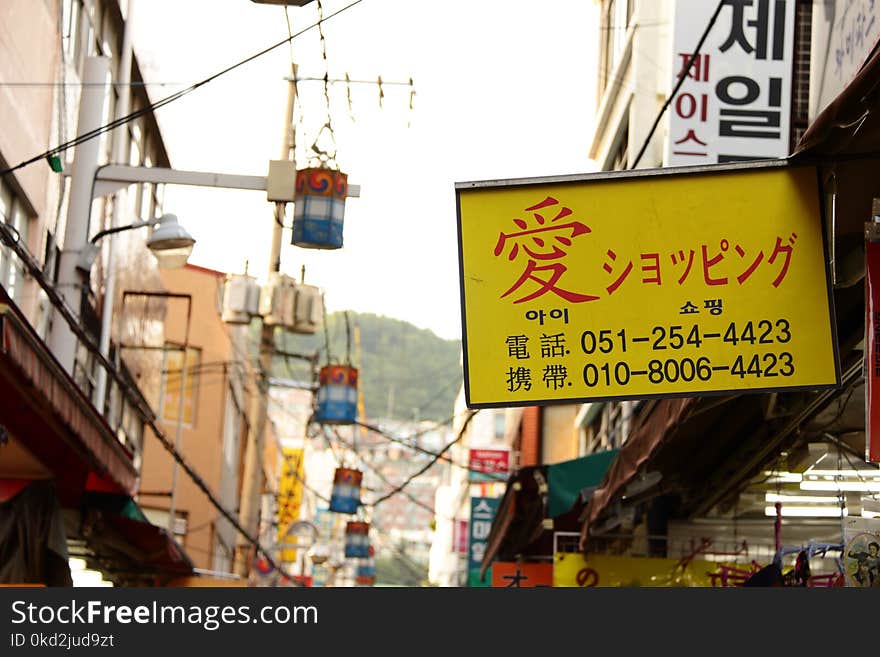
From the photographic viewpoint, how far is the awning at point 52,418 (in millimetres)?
11463

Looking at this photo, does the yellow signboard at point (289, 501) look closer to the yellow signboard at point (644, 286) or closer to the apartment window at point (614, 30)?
the apartment window at point (614, 30)

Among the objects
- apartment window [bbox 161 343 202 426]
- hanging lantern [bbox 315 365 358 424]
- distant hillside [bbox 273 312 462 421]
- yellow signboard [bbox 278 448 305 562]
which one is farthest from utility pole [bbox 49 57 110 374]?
distant hillside [bbox 273 312 462 421]

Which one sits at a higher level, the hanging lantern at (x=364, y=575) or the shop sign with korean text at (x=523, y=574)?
the shop sign with korean text at (x=523, y=574)

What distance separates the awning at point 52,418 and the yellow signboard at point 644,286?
497cm

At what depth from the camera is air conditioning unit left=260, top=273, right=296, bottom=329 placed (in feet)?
99.9

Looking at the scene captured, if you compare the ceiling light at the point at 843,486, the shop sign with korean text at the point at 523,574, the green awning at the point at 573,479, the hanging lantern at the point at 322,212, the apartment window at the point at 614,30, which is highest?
the apartment window at the point at 614,30

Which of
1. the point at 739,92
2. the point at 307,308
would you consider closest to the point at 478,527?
the point at 307,308

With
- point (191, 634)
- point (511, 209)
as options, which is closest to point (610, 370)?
point (511, 209)

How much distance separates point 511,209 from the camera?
7668 millimetres

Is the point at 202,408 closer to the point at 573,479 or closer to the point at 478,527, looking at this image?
the point at 478,527

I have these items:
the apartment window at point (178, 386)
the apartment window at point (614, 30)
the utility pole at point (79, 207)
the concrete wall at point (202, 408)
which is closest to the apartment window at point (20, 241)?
the utility pole at point (79, 207)

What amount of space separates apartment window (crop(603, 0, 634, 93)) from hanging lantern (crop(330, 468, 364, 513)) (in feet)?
36.1

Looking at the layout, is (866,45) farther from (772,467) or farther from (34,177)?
(34,177)

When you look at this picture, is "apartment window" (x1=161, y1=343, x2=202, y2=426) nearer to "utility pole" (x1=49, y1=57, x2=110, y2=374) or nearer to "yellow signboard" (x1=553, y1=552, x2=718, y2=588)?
"utility pole" (x1=49, y1=57, x2=110, y2=374)
